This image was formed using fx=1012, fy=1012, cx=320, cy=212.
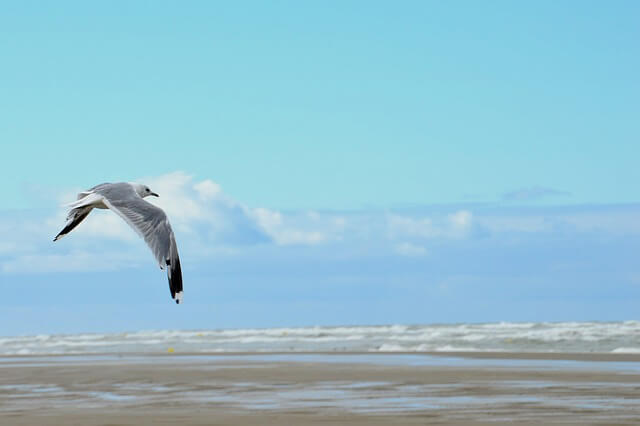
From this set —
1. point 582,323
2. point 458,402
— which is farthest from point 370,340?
point 458,402

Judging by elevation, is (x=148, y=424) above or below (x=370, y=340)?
below

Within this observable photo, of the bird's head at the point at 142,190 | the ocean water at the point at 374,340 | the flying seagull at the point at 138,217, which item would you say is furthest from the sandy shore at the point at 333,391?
the ocean water at the point at 374,340

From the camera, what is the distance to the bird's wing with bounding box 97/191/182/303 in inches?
360

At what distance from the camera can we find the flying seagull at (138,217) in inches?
361

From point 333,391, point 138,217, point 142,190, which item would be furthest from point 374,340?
point 138,217

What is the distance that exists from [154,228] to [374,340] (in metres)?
23.1

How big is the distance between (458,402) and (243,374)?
610cm

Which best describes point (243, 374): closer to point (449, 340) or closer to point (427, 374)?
point (427, 374)

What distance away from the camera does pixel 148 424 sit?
1083cm

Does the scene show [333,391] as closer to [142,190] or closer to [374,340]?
[142,190]

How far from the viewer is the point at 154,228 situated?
950 centimetres

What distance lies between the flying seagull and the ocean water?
16.0m

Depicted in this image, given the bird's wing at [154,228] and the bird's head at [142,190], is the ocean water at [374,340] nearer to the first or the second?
the bird's head at [142,190]

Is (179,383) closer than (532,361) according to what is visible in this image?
Yes
